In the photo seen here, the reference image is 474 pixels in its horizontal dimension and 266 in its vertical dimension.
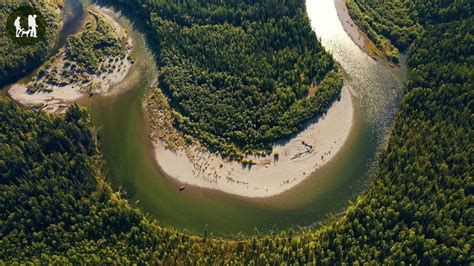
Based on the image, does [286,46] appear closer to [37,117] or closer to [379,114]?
[379,114]

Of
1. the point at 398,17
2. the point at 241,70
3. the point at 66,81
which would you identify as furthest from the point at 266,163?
the point at 66,81

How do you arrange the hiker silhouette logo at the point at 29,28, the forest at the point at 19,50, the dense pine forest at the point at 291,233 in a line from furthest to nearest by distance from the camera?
the hiker silhouette logo at the point at 29,28 < the forest at the point at 19,50 < the dense pine forest at the point at 291,233

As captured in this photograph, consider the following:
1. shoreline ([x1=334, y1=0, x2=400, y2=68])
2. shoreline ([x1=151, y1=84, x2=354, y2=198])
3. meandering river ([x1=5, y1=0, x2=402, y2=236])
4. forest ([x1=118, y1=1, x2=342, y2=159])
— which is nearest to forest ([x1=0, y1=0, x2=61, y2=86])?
meandering river ([x1=5, y1=0, x2=402, y2=236])

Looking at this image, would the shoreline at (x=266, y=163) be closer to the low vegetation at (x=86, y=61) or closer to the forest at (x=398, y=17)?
the forest at (x=398, y=17)

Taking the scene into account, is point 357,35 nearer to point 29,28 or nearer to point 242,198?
point 242,198

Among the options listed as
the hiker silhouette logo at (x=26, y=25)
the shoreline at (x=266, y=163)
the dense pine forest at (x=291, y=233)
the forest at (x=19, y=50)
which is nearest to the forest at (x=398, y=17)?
the dense pine forest at (x=291, y=233)

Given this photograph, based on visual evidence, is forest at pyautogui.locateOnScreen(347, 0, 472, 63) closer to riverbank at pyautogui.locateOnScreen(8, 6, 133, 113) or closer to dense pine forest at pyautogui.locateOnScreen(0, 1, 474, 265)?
dense pine forest at pyautogui.locateOnScreen(0, 1, 474, 265)

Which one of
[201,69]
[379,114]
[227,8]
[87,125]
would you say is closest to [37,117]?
[87,125]
